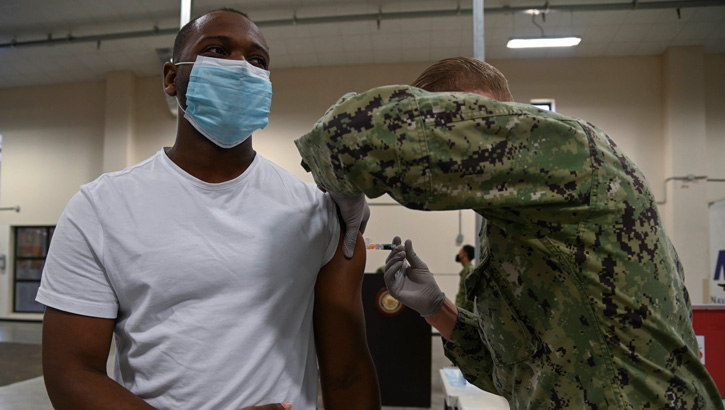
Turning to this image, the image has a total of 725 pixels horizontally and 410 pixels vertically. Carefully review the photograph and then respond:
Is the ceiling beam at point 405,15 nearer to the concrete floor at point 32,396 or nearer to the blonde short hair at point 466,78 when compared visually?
the concrete floor at point 32,396

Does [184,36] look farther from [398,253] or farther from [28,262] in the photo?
[28,262]

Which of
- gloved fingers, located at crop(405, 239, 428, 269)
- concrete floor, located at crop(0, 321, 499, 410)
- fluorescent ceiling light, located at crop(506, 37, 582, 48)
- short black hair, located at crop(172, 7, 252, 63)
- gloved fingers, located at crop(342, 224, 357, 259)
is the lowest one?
concrete floor, located at crop(0, 321, 499, 410)

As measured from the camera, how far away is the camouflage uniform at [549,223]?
78 centimetres

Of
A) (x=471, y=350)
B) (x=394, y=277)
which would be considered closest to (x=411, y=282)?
(x=394, y=277)

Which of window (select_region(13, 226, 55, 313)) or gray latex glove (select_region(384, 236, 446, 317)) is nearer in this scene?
gray latex glove (select_region(384, 236, 446, 317))

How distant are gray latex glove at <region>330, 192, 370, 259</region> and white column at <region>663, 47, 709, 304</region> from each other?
8363 mm

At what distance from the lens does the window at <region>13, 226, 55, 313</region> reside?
32.4 feet

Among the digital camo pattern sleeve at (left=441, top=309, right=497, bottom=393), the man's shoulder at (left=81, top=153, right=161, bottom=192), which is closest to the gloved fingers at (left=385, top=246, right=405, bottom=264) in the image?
the digital camo pattern sleeve at (left=441, top=309, right=497, bottom=393)

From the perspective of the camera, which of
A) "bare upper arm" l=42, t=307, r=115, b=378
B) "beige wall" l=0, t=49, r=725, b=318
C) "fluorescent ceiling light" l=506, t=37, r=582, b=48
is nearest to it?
"bare upper arm" l=42, t=307, r=115, b=378

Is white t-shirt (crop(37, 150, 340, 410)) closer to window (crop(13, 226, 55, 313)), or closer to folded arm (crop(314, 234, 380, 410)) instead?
folded arm (crop(314, 234, 380, 410))

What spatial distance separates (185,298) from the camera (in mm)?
978

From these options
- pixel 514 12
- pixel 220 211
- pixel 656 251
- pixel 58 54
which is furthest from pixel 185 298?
pixel 58 54

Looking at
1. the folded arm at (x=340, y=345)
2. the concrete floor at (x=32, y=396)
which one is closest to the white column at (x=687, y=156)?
the concrete floor at (x=32, y=396)

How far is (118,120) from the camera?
938 centimetres
